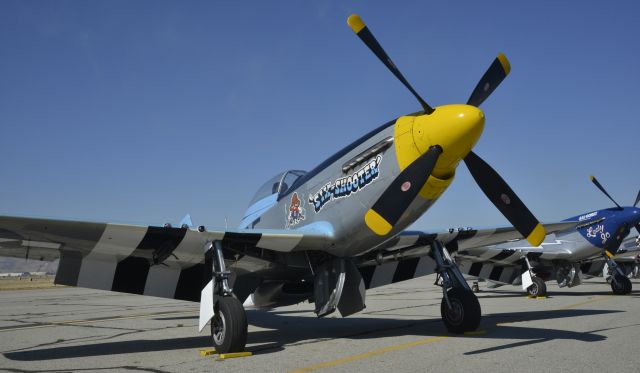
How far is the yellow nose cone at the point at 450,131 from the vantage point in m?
5.58

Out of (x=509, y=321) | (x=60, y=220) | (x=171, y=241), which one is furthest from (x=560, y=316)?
(x=60, y=220)

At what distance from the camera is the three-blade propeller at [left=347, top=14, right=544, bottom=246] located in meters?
5.70

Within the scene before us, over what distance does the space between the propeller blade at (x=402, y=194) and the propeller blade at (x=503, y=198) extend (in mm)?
955

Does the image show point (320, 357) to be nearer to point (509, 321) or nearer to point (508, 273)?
point (509, 321)

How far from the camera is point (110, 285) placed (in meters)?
7.64

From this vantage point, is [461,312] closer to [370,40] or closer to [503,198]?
[503,198]

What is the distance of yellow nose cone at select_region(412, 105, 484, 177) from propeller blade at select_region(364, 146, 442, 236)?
120 millimetres

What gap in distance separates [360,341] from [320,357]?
140 cm

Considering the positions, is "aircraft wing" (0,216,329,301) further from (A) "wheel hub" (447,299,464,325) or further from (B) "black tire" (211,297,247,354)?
(A) "wheel hub" (447,299,464,325)

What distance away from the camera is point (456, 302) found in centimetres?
746

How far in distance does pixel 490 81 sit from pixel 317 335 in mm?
4573

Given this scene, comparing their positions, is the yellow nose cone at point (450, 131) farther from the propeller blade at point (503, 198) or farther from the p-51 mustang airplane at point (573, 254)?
the p-51 mustang airplane at point (573, 254)

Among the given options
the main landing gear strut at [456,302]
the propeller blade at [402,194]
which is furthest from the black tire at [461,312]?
the propeller blade at [402,194]

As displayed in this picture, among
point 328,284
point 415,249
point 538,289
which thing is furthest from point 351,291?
point 538,289
